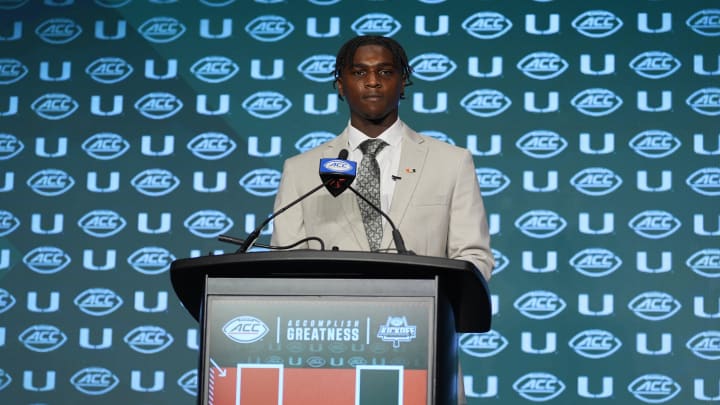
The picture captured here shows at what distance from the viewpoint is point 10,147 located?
529cm

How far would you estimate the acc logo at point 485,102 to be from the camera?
16.3 feet

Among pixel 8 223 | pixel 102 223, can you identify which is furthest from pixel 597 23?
pixel 8 223

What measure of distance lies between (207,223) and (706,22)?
2.64m

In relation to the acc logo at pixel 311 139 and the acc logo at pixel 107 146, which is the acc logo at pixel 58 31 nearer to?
the acc logo at pixel 107 146

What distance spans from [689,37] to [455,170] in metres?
2.56

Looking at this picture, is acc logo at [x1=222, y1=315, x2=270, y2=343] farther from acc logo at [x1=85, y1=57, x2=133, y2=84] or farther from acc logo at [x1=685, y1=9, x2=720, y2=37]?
acc logo at [x1=685, y1=9, x2=720, y2=37]

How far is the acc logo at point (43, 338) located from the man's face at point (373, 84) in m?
2.76

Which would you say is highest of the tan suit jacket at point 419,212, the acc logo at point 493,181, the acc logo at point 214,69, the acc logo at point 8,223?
the acc logo at point 214,69

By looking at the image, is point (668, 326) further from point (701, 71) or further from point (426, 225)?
→ point (426, 225)

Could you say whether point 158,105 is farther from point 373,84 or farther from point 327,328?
point 327,328

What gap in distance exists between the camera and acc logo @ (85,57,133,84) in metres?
5.27

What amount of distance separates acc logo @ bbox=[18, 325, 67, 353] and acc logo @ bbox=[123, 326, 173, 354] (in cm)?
35

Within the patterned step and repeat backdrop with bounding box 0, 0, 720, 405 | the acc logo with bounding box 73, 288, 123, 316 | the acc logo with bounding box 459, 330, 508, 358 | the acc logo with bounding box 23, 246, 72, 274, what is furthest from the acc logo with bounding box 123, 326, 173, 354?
the acc logo with bounding box 459, 330, 508, 358

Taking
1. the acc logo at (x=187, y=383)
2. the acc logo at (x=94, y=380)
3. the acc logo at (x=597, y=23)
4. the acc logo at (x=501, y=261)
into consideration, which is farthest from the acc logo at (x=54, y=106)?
the acc logo at (x=597, y=23)
